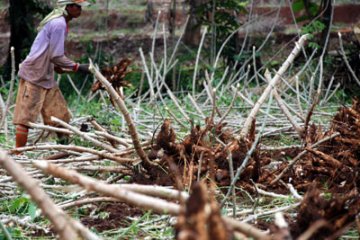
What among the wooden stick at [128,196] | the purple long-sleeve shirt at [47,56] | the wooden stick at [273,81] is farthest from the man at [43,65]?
the wooden stick at [128,196]

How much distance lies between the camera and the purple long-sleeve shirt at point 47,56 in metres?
→ 4.90

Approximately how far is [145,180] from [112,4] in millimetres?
14158

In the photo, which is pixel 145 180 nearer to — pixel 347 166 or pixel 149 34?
pixel 347 166

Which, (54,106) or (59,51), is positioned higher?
(59,51)

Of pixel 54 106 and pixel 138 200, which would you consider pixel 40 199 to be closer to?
pixel 138 200

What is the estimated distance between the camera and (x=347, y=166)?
3.40 metres

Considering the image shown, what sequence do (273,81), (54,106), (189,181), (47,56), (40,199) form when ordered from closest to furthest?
(40,199) → (189,181) → (273,81) → (47,56) → (54,106)

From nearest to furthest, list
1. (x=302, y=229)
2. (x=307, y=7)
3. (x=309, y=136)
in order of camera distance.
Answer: (x=302, y=229) → (x=309, y=136) → (x=307, y=7)

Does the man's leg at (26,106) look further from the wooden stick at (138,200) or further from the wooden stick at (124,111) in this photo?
the wooden stick at (138,200)

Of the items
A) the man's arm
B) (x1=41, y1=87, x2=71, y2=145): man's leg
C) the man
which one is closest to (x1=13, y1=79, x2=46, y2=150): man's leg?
the man

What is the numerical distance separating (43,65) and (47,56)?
2.9 inches

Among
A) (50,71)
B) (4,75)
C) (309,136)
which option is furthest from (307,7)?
(309,136)

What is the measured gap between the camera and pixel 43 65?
5.03 m

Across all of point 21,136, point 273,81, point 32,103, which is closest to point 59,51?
point 32,103
